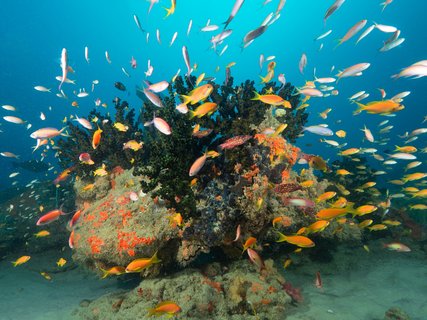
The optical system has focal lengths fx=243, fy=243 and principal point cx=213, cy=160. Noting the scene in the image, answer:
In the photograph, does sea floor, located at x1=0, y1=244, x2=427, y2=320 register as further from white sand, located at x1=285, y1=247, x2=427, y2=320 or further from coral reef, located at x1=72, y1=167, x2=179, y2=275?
coral reef, located at x1=72, y1=167, x2=179, y2=275

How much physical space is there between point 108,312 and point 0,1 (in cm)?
10379

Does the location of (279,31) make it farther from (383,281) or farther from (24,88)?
(383,281)

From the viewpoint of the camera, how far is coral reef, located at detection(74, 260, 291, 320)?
13.4 ft

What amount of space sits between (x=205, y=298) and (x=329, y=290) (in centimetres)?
319

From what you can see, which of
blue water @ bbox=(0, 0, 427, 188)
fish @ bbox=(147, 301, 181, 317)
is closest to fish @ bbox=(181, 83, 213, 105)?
fish @ bbox=(147, 301, 181, 317)

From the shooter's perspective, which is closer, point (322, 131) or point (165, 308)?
point (165, 308)

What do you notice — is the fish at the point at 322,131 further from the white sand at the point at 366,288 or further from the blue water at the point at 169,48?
the blue water at the point at 169,48

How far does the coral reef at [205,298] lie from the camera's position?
409 centimetres

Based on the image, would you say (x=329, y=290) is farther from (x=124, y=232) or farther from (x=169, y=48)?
(x=169, y=48)

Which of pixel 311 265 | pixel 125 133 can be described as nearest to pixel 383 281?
pixel 311 265

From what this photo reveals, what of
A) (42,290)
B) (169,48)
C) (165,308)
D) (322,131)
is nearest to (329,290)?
(322,131)

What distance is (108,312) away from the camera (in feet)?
14.9

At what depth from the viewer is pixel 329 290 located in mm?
5574

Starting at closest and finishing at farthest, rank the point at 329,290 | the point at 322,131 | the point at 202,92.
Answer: the point at 202,92 < the point at 329,290 < the point at 322,131
